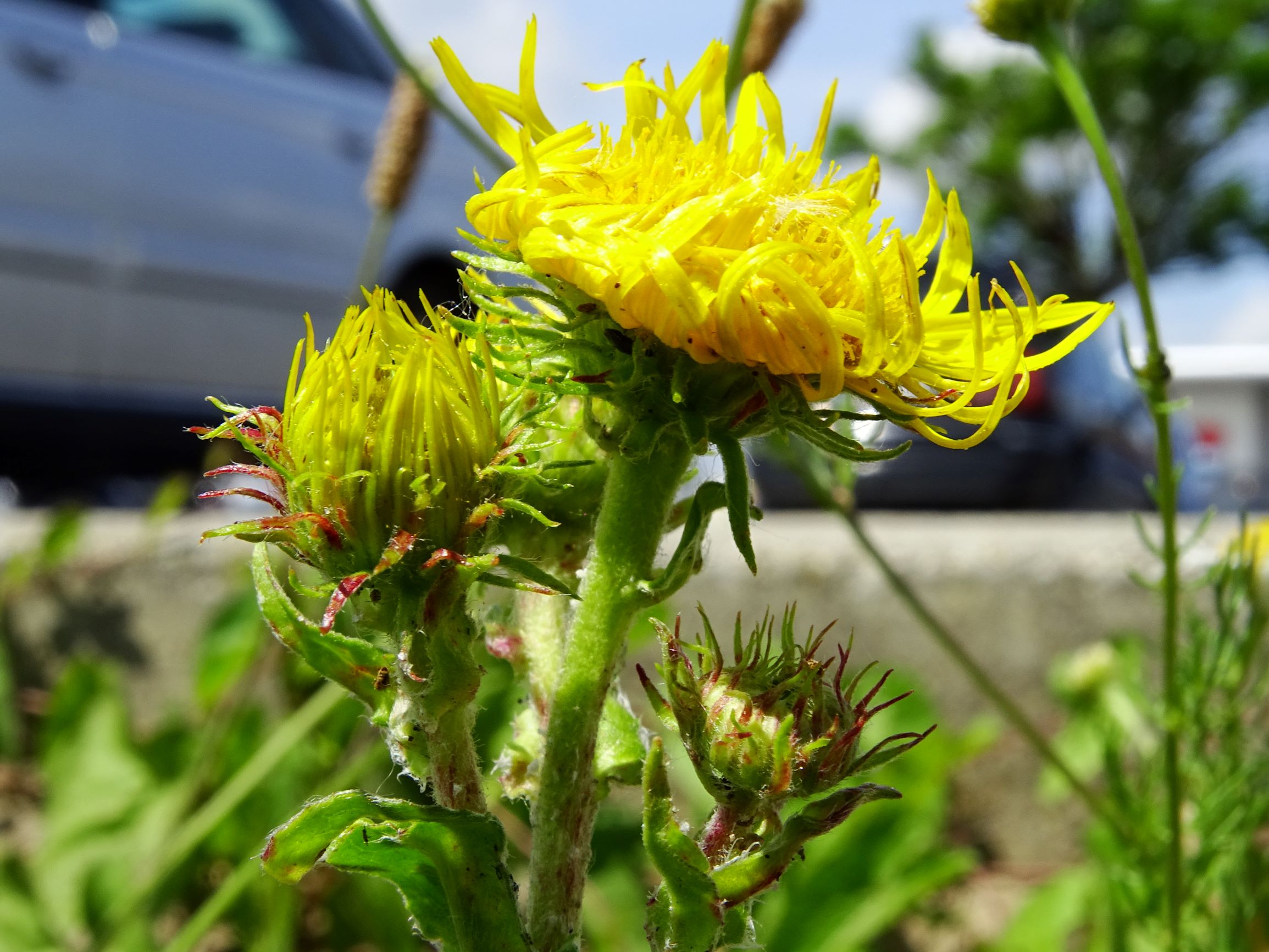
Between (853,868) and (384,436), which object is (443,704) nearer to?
(384,436)

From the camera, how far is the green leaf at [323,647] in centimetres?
82

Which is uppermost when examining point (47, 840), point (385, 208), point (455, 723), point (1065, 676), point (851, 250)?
point (385, 208)

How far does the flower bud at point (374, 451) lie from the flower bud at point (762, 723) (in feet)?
0.56

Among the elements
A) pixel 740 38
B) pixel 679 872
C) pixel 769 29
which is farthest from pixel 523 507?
pixel 769 29

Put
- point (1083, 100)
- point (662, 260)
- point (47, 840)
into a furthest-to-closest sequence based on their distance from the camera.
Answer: point (47, 840), point (1083, 100), point (662, 260)

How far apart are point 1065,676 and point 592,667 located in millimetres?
1905

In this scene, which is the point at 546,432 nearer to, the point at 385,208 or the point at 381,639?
the point at 381,639

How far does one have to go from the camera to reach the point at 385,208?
6.37 feet

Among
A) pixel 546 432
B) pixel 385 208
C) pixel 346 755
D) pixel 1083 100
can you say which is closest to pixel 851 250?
pixel 546 432

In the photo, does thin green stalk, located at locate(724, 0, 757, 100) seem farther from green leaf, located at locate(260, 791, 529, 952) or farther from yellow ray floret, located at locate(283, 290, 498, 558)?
green leaf, located at locate(260, 791, 529, 952)

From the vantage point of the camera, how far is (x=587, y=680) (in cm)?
81

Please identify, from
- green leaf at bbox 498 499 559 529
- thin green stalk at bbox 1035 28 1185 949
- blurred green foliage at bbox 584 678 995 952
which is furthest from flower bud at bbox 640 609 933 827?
blurred green foliage at bbox 584 678 995 952

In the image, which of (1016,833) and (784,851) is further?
(1016,833)

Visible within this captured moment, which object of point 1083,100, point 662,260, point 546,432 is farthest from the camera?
point 1083,100
